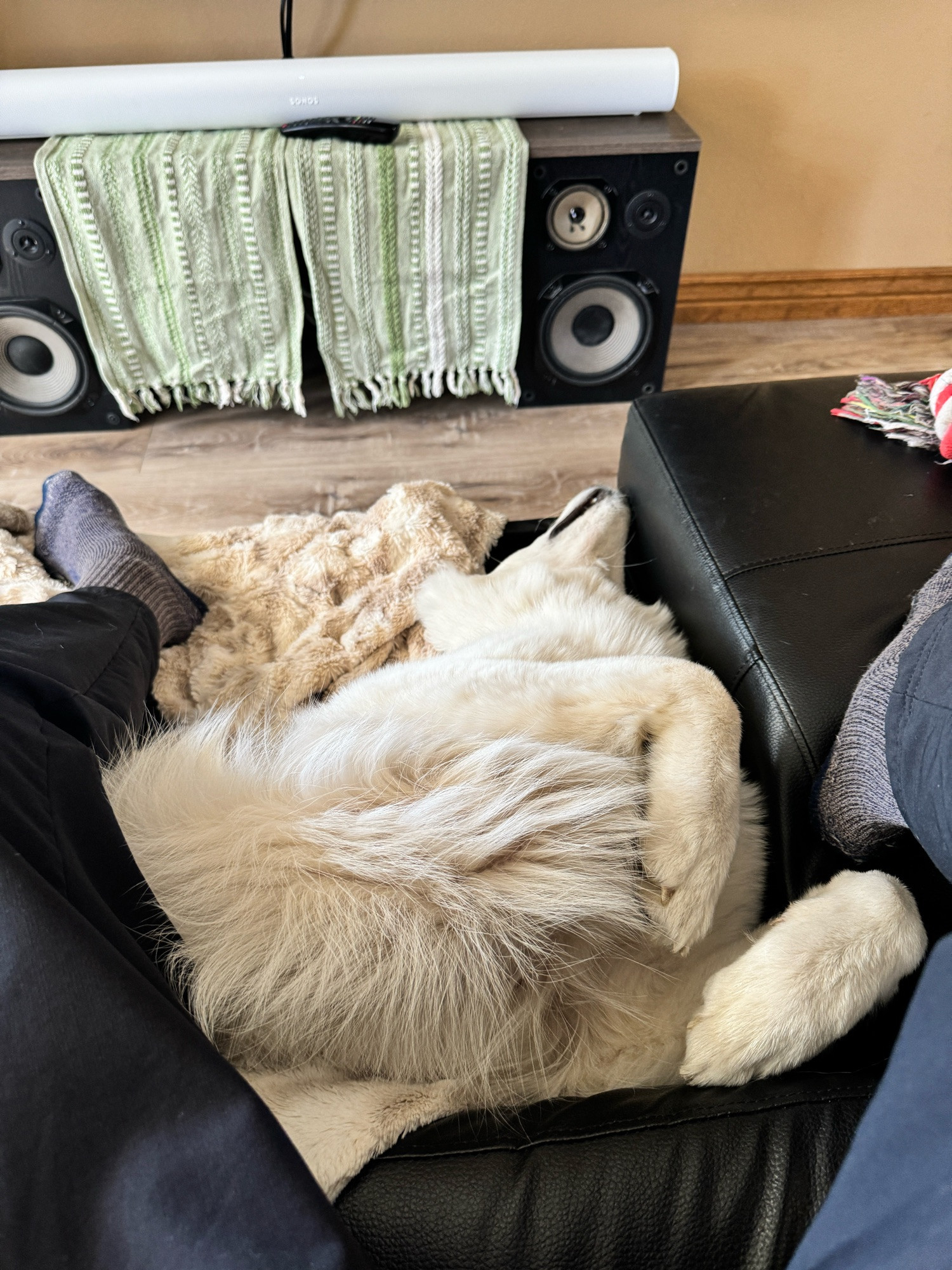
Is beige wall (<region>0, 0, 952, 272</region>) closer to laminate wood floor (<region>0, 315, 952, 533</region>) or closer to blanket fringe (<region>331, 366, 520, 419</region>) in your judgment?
laminate wood floor (<region>0, 315, 952, 533</region>)

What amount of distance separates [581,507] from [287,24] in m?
1.46

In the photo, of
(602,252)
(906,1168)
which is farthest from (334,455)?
(906,1168)

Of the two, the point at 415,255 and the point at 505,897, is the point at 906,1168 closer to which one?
the point at 505,897

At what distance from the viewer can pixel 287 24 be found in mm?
1841

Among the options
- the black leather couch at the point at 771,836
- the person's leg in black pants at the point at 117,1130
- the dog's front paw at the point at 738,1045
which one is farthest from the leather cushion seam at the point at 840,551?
the person's leg in black pants at the point at 117,1130

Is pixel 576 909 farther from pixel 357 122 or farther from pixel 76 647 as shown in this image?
pixel 357 122

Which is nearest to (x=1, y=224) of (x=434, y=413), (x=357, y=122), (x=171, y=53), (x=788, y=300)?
(x=171, y=53)

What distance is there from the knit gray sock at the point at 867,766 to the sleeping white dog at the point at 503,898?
0.16ft

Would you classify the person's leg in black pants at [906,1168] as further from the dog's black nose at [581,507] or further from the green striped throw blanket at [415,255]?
the green striped throw blanket at [415,255]

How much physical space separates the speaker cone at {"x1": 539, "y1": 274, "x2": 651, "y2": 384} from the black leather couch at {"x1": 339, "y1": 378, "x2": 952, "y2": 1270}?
778 mm

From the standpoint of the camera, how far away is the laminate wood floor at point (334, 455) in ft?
6.00

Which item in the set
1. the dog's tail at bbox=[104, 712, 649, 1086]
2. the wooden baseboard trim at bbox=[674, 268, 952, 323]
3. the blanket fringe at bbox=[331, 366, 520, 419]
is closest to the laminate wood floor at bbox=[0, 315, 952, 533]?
the blanket fringe at bbox=[331, 366, 520, 419]

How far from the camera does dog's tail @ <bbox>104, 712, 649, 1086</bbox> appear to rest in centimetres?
55

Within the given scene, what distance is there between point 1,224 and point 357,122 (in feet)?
2.58
